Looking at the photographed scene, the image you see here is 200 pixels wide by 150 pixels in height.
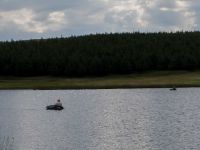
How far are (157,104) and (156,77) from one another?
238 ft

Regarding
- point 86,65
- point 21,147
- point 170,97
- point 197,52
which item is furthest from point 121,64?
point 21,147

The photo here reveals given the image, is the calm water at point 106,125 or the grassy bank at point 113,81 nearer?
the calm water at point 106,125

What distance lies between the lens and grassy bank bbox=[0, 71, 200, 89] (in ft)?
483

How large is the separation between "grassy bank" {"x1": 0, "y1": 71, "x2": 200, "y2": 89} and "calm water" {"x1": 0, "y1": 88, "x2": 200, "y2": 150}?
4238 centimetres

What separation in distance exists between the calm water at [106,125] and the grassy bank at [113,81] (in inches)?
1669

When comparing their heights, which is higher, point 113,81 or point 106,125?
point 113,81

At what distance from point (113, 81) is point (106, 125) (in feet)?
310

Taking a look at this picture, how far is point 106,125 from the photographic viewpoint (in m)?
65.9

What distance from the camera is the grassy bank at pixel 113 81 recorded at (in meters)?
147

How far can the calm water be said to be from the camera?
5147 cm

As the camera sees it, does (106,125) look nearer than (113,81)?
Yes

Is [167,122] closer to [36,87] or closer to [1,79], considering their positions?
[36,87]

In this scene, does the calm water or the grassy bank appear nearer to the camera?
the calm water

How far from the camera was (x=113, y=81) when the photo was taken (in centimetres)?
16038
